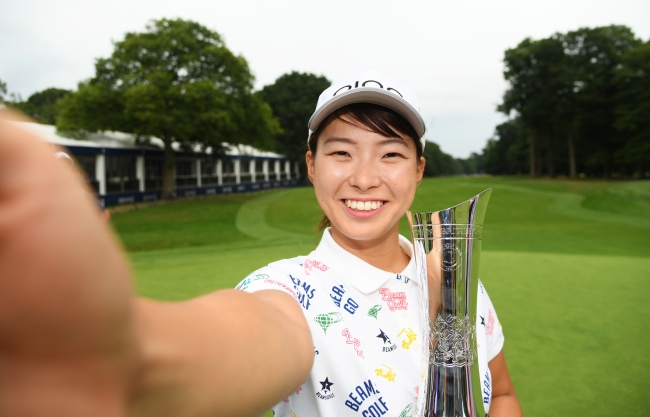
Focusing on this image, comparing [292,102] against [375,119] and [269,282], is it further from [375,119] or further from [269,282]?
[269,282]

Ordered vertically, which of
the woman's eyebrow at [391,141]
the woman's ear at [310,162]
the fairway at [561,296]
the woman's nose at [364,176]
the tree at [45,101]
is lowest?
the fairway at [561,296]

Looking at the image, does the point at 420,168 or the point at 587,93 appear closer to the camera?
the point at 420,168

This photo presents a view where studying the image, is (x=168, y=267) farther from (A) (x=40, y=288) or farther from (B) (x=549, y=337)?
(A) (x=40, y=288)

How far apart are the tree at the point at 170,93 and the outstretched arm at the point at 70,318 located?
1794 centimetres

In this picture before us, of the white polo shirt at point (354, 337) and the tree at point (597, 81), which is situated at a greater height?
the tree at point (597, 81)

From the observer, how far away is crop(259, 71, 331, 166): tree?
118 ft

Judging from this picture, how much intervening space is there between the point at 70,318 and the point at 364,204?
3.35ft

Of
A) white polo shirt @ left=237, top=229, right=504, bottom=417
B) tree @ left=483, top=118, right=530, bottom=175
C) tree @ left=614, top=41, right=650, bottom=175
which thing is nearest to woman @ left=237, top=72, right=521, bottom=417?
white polo shirt @ left=237, top=229, right=504, bottom=417

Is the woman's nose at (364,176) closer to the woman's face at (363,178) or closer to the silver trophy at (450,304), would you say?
the woman's face at (363,178)

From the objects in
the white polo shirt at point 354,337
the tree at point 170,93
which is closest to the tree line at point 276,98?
the tree at point 170,93

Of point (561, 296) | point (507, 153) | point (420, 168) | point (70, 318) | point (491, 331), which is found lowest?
point (561, 296)

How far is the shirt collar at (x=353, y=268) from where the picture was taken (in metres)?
1.25

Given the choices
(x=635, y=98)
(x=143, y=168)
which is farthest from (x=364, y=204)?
(x=635, y=98)

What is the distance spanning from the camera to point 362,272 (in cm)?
128
